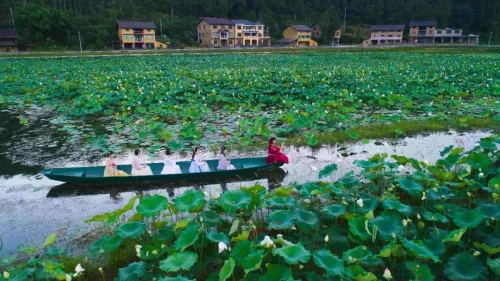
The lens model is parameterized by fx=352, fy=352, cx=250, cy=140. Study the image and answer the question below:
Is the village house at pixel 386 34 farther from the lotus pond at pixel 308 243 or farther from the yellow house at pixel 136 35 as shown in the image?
the lotus pond at pixel 308 243

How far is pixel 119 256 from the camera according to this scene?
530 cm

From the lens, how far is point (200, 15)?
312 feet

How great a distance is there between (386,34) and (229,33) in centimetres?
3647

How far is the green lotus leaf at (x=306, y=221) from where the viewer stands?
4711 millimetres

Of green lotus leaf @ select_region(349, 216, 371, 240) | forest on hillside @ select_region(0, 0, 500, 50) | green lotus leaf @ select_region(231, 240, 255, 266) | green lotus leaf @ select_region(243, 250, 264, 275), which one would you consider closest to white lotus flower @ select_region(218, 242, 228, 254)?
green lotus leaf @ select_region(231, 240, 255, 266)

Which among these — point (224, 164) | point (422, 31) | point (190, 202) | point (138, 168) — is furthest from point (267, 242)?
point (422, 31)

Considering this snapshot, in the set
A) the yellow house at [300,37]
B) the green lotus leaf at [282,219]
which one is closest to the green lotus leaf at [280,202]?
the green lotus leaf at [282,219]

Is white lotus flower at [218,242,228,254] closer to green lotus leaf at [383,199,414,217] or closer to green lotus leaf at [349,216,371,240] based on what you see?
green lotus leaf at [349,216,371,240]

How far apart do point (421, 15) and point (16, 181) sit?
108 m

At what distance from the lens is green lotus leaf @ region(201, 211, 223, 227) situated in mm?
5102

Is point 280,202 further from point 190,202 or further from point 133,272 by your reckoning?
point 133,272

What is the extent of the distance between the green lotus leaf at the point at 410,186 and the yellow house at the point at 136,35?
65289 mm

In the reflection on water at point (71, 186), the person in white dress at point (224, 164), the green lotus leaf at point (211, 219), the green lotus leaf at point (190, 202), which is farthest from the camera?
the person in white dress at point (224, 164)

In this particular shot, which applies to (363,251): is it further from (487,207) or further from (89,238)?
(89,238)
